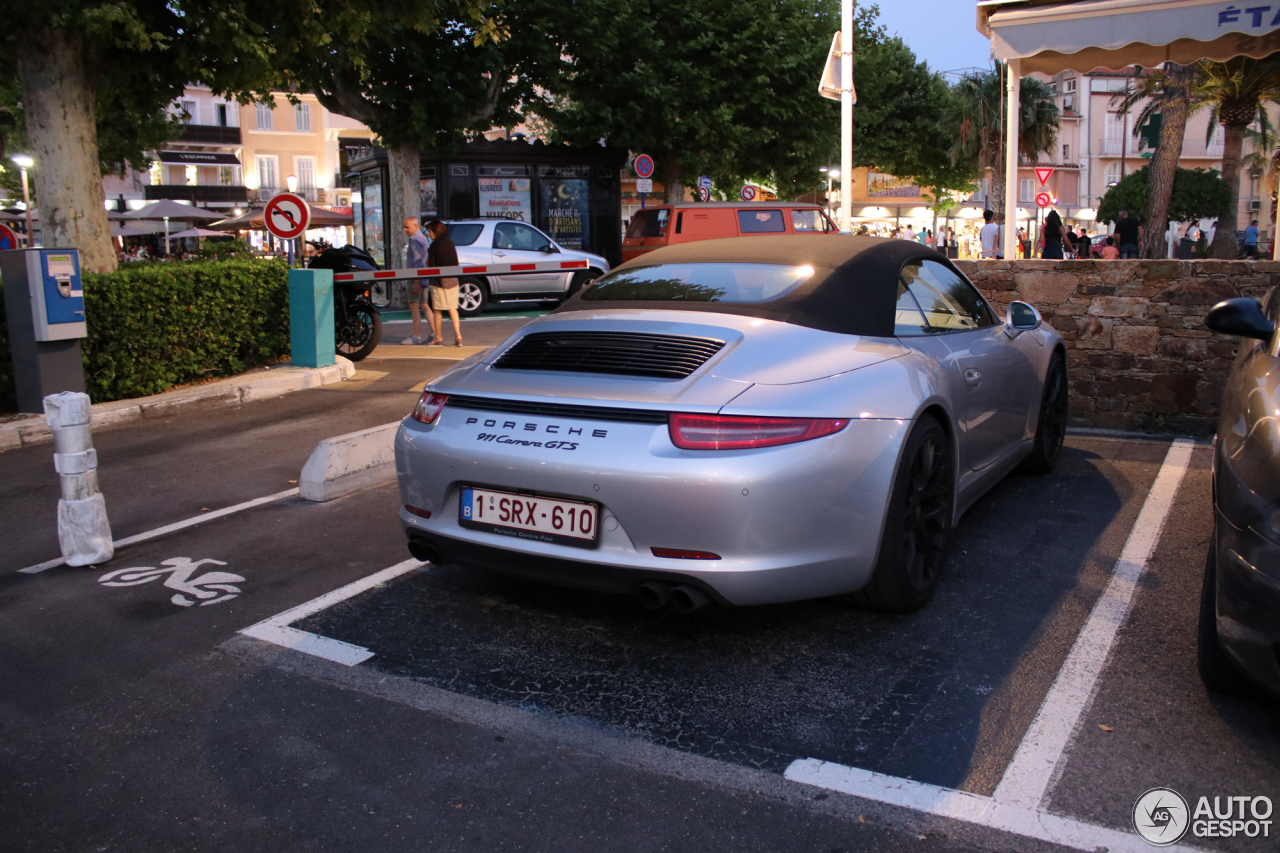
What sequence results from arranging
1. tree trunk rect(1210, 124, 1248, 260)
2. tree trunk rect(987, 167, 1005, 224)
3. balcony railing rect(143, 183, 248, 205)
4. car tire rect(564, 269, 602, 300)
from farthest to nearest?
balcony railing rect(143, 183, 248, 205)
tree trunk rect(987, 167, 1005, 224)
tree trunk rect(1210, 124, 1248, 260)
car tire rect(564, 269, 602, 300)

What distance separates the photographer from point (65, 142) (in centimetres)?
953

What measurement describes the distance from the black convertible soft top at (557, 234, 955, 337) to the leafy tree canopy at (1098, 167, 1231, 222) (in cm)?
3370

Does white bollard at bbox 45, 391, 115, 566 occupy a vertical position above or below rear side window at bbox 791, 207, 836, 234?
below

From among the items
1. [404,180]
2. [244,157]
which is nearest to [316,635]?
[404,180]

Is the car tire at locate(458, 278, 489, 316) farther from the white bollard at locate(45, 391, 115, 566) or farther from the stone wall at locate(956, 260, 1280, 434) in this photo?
the white bollard at locate(45, 391, 115, 566)

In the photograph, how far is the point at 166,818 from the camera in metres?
2.63

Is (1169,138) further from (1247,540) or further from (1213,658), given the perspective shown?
(1247,540)

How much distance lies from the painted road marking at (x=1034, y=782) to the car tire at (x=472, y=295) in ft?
51.2

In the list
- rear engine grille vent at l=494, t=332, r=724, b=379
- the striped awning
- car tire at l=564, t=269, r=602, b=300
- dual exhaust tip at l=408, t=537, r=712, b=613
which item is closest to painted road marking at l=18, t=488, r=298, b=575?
rear engine grille vent at l=494, t=332, r=724, b=379

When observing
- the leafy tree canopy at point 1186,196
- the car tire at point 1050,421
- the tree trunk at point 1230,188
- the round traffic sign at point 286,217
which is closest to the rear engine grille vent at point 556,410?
the car tire at point 1050,421

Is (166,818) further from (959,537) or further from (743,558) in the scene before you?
(959,537)

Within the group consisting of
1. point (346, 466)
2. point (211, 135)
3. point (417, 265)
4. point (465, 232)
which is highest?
point (211, 135)

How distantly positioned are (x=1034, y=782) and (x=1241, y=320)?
5.91 feet

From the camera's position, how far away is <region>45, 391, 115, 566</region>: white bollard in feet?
15.3
